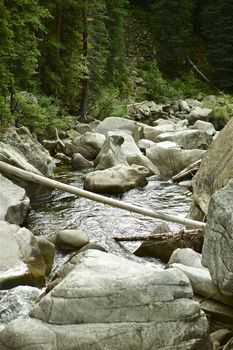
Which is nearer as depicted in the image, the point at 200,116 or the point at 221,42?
the point at 200,116

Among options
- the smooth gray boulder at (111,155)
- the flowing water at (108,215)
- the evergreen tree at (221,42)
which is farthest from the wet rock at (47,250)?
the evergreen tree at (221,42)

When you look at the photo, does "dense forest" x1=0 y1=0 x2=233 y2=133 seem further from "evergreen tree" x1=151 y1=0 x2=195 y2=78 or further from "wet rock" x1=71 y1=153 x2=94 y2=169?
"wet rock" x1=71 y1=153 x2=94 y2=169

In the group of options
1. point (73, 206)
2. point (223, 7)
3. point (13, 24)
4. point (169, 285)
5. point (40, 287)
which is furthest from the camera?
point (223, 7)

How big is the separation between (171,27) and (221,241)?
39026 millimetres

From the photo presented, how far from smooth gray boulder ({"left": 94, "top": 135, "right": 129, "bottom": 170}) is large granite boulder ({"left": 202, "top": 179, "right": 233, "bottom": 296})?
952 centimetres

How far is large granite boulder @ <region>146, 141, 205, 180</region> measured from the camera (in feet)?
47.7

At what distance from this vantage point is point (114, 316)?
13.6ft

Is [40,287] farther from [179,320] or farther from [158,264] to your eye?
[179,320]

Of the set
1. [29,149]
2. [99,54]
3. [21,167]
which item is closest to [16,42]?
[29,149]

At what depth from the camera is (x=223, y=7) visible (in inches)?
1582

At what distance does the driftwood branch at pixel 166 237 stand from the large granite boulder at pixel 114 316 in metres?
2.93

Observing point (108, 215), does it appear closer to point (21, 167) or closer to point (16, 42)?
point (21, 167)

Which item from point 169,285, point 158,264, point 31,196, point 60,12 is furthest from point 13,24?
point 169,285

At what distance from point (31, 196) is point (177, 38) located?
1250 inches
